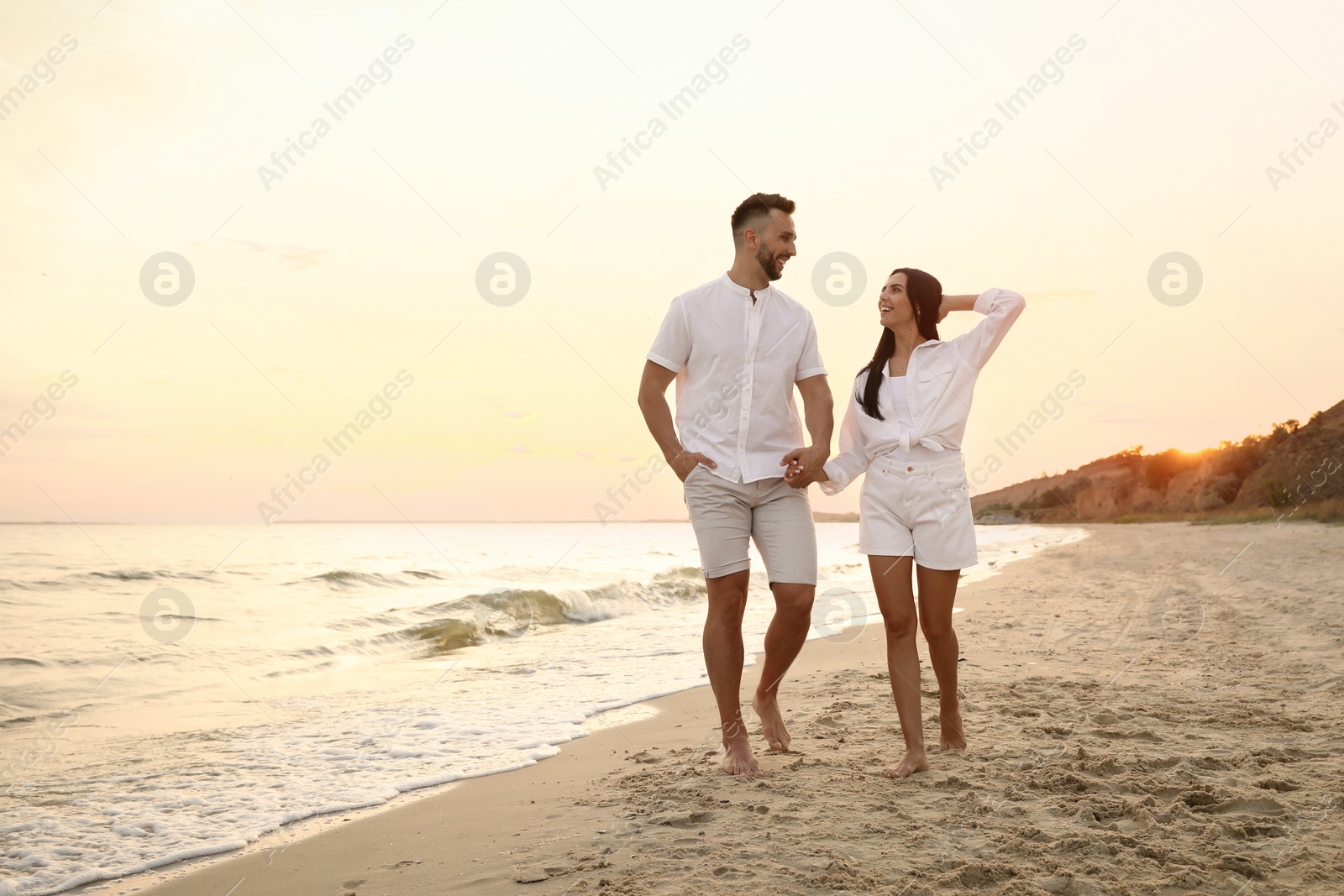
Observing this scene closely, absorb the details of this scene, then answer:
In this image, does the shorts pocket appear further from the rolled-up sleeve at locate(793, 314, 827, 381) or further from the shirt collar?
the shirt collar

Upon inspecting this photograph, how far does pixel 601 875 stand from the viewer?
7.80ft

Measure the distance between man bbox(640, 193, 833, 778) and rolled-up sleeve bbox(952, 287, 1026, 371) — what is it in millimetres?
620

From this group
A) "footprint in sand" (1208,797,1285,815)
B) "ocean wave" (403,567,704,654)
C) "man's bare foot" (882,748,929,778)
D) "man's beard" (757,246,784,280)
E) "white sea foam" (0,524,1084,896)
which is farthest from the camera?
"ocean wave" (403,567,704,654)

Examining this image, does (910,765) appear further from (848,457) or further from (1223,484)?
(1223,484)

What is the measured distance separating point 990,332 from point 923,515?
781 mm

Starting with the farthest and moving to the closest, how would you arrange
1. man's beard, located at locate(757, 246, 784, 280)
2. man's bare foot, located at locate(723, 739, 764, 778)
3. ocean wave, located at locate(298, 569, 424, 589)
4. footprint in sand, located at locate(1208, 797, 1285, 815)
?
ocean wave, located at locate(298, 569, 424, 589)
man's beard, located at locate(757, 246, 784, 280)
man's bare foot, located at locate(723, 739, 764, 778)
footprint in sand, located at locate(1208, 797, 1285, 815)

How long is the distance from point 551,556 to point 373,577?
10.4m

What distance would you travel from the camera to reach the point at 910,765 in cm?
318

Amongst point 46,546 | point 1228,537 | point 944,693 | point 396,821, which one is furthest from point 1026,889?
point 46,546

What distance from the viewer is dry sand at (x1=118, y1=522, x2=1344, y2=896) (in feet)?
7.52

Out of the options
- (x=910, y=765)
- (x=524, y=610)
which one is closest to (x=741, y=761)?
(x=910, y=765)

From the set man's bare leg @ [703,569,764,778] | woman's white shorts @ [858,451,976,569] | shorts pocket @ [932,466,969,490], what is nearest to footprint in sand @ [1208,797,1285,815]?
woman's white shorts @ [858,451,976,569]

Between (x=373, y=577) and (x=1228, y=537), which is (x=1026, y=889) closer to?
(x=373, y=577)

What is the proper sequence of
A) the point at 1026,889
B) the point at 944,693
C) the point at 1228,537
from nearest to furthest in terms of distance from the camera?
the point at 1026,889 → the point at 944,693 → the point at 1228,537
